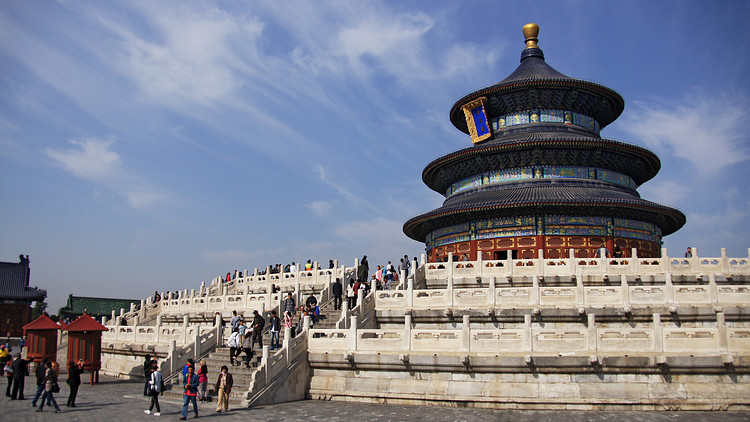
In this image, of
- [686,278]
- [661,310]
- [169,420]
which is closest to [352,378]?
[169,420]

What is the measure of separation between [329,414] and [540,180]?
27.0 meters

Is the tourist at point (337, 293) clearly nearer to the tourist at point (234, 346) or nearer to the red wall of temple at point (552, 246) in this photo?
the tourist at point (234, 346)

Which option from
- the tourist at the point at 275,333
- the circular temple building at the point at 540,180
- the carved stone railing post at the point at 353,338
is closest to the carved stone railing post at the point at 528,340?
the carved stone railing post at the point at 353,338

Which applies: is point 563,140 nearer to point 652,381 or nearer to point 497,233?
point 497,233

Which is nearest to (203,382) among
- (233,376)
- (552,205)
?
(233,376)

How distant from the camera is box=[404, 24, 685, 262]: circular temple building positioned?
36375 mm

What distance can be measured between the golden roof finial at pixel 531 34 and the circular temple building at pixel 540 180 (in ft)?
9.80

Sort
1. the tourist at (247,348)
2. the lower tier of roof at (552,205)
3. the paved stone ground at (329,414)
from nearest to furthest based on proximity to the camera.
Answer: the paved stone ground at (329,414) < the tourist at (247,348) < the lower tier of roof at (552,205)

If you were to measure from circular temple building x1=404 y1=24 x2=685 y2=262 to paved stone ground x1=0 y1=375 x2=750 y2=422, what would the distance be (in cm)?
1888

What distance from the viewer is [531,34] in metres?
50.7

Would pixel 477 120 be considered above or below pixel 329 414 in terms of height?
above

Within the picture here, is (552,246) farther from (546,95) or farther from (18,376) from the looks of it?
(18,376)

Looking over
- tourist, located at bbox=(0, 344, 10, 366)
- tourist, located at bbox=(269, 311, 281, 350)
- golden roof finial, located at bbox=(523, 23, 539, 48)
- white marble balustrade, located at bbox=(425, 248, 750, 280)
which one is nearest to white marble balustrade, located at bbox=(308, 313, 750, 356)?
tourist, located at bbox=(269, 311, 281, 350)

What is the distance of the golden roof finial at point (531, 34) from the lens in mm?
50375
